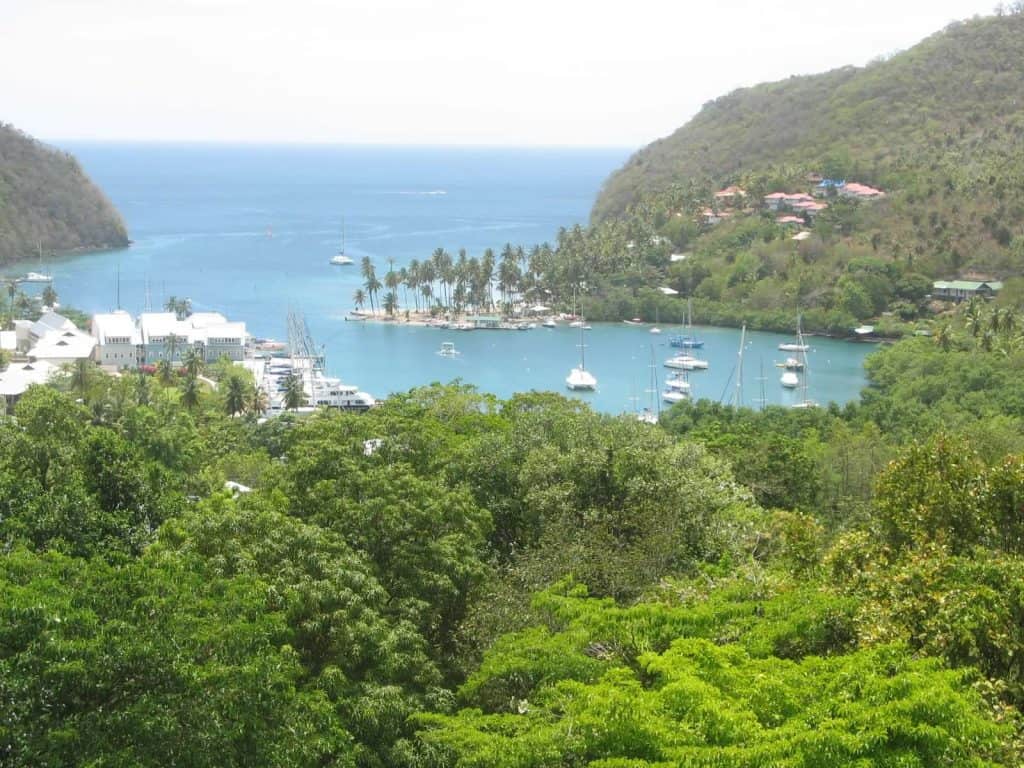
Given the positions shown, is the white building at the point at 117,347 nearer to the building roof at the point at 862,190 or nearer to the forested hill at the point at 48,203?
the forested hill at the point at 48,203

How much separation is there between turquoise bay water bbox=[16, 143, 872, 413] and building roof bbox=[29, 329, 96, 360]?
31.9ft

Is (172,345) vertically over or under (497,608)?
under

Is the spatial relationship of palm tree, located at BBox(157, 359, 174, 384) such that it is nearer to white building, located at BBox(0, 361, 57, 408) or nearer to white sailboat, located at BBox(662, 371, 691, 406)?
white building, located at BBox(0, 361, 57, 408)

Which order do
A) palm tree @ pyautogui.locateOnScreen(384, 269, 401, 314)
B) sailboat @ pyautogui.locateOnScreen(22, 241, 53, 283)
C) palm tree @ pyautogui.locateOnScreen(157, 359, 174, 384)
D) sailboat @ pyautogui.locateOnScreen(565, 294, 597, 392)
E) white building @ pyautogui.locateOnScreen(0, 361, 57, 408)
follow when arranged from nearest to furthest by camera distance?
1. white building @ pyautogui.locateOnScreen(0, 361, 57, 408)
2. palm tree @ pyautogui.locateOnScreen(157, 359, 174, 384)
3. sailboat @ pyautogui.locateOnScreen(565, 294, 597, 392)
4. palm tree @ pyautogui.locateOnScreen(384, 269, 401, 314)
5. sailboat @ pyautogui.locateOnScreen(22, 241, 53, 283)

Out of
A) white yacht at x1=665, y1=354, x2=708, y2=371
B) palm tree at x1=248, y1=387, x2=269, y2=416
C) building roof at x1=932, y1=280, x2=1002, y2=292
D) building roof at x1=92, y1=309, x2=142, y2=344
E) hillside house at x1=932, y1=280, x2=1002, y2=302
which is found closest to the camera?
palm tree at x1=248, y1=387, x2=269, y2=416

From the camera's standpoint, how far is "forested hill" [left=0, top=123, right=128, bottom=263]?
72.9m

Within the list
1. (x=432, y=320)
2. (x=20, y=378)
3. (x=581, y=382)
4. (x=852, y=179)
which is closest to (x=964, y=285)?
(x=852, y=179)

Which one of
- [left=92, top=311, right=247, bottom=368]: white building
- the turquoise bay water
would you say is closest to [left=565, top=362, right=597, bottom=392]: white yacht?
the turquoise bay water

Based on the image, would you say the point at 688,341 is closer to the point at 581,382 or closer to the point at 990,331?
the point at 581,382

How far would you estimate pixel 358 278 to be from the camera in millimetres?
67375

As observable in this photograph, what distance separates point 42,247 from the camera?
73625 mm

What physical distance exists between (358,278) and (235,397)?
118ft

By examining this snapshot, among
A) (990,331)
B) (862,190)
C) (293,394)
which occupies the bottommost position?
(293,394)

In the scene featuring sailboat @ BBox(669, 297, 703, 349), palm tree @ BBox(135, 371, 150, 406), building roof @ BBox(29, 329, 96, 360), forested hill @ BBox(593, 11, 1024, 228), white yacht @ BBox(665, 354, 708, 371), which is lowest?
white yacht @ BBox(665, 354, 708, 371)
